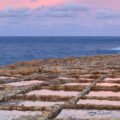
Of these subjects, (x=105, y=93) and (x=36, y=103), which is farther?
(x=105, y=93)

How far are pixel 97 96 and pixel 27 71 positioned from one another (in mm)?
4152

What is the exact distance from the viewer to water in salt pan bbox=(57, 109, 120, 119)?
4.55 m

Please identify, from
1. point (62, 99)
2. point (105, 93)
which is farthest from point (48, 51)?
point (62, 99)

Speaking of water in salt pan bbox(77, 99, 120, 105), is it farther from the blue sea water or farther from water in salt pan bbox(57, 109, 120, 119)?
the blue sea water

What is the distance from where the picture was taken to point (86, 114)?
184 inches

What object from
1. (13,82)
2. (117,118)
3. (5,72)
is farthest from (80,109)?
(5,72)

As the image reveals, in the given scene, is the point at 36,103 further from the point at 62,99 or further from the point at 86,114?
the point at 86,114

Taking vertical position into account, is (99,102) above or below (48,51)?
above

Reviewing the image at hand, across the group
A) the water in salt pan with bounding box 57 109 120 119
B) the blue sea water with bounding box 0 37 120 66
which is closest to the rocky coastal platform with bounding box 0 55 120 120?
the water in salt pan with bounding box 57 109 120 119

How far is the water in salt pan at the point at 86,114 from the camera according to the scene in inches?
179

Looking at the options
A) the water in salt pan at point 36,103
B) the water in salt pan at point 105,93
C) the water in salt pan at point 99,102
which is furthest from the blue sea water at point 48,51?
the water in salt pan at point 99,102

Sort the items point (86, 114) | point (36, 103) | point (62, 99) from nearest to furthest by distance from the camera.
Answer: point (86, 114)
point (36, 103)
point (62, 99)

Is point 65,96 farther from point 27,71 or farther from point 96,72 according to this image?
point 27,71

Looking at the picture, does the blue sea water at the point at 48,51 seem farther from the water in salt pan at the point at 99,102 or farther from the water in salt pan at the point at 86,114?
the water in salt pan at the point at 86,114
